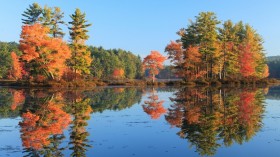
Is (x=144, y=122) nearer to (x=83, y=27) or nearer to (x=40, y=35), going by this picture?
(x=40, y=35)

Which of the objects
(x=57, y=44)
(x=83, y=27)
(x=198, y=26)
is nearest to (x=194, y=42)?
(x=198, y=26)

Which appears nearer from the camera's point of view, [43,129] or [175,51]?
[43,129]

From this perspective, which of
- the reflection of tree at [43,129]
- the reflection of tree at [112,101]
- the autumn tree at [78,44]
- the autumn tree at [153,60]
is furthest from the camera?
the autumn tree at [153,60]

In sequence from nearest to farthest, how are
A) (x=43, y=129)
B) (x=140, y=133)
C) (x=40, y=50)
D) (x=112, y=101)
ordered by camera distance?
1. (x=140, y=133)
2. (x=43, y=129)
3. (x=112, y=101)
4. (x=40, y=50)

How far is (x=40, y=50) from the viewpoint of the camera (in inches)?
2148

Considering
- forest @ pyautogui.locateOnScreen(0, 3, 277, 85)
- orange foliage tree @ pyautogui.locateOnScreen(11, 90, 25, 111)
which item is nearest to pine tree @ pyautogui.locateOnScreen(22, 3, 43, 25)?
forest @ pyautogui.locateOnScreen(0, 3, 277, 85)

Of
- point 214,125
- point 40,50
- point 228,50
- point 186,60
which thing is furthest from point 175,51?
point 214,125

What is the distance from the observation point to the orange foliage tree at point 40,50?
53469 mm

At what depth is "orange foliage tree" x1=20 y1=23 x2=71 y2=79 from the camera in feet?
175

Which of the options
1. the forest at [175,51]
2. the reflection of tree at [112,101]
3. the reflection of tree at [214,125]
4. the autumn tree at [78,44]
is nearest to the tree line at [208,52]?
the forest at [175,51]

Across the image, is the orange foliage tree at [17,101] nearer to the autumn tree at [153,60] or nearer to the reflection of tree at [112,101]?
the reflection of tree at [112,101]

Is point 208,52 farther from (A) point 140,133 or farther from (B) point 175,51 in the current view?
(A) point 140,133

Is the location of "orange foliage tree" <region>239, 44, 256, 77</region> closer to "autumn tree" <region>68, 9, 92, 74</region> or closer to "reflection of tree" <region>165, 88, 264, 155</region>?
"autumn tree" <region>68, 9, 92, 74</region>

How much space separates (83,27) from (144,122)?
48939 mm
